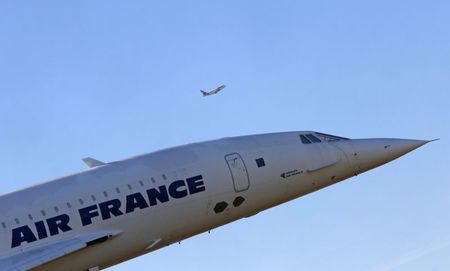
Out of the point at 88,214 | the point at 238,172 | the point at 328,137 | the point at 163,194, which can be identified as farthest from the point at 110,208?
the point at 328,137

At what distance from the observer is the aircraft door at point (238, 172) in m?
31.1

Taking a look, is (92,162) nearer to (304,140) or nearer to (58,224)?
(58,224)

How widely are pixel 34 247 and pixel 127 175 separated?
13.7 feet

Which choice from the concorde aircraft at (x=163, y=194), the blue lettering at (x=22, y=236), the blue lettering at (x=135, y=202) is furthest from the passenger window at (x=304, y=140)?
the blue lettering at (x=22, y=236)

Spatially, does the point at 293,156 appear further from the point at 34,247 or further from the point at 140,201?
the point at 34,247

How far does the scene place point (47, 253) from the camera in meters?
26.6

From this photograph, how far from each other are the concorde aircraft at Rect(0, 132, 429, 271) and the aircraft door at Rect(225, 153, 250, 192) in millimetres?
38

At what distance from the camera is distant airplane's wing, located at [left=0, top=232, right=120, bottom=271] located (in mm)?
25906

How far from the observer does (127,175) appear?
94.8 ft

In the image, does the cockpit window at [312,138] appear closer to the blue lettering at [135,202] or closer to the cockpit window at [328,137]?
the cockpit window at [328,137]

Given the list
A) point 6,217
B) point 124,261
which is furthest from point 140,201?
point 6,217

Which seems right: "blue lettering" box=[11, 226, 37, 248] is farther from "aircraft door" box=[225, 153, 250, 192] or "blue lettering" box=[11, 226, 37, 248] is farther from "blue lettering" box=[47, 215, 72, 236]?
"aircraft door" box=[225, 153, 250, 192]

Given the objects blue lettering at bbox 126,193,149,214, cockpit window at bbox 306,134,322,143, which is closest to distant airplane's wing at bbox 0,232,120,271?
blue lettering at bbox 126,193,149,214

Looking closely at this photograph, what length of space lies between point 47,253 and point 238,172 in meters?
8.20
